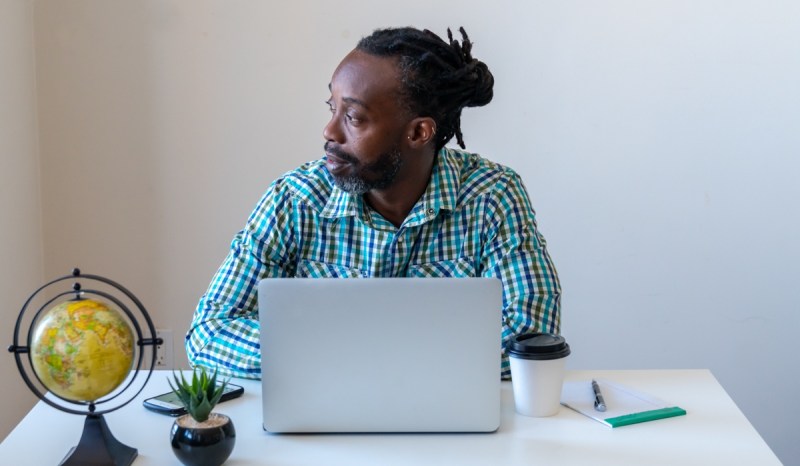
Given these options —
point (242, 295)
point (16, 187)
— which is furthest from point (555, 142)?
point (16, 187)

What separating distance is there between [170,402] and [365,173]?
23.9 inches

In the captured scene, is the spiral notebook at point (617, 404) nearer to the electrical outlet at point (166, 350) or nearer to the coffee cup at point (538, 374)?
the coffee cup at point (538, 374)

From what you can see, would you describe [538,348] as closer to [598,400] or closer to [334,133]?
[598,400]

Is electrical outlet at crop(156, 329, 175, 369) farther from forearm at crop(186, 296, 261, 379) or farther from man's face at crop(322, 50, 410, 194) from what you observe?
man's face at crop(322, 50, 410, 194)

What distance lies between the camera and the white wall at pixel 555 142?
2.55 metres

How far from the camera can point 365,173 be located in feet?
5.78

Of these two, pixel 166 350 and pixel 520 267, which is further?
pixel 166 350

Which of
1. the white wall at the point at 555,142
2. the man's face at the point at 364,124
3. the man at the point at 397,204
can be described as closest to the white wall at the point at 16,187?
the white wall at the point at 555,142

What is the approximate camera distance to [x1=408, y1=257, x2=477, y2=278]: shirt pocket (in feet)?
5.97

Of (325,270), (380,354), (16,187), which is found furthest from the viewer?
(16,187)

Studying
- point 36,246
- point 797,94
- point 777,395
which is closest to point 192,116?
point 36,246

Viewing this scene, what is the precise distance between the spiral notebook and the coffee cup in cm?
6

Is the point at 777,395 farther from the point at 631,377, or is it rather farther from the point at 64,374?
the point at 64,374

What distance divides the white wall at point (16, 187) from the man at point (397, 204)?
0.96 m
